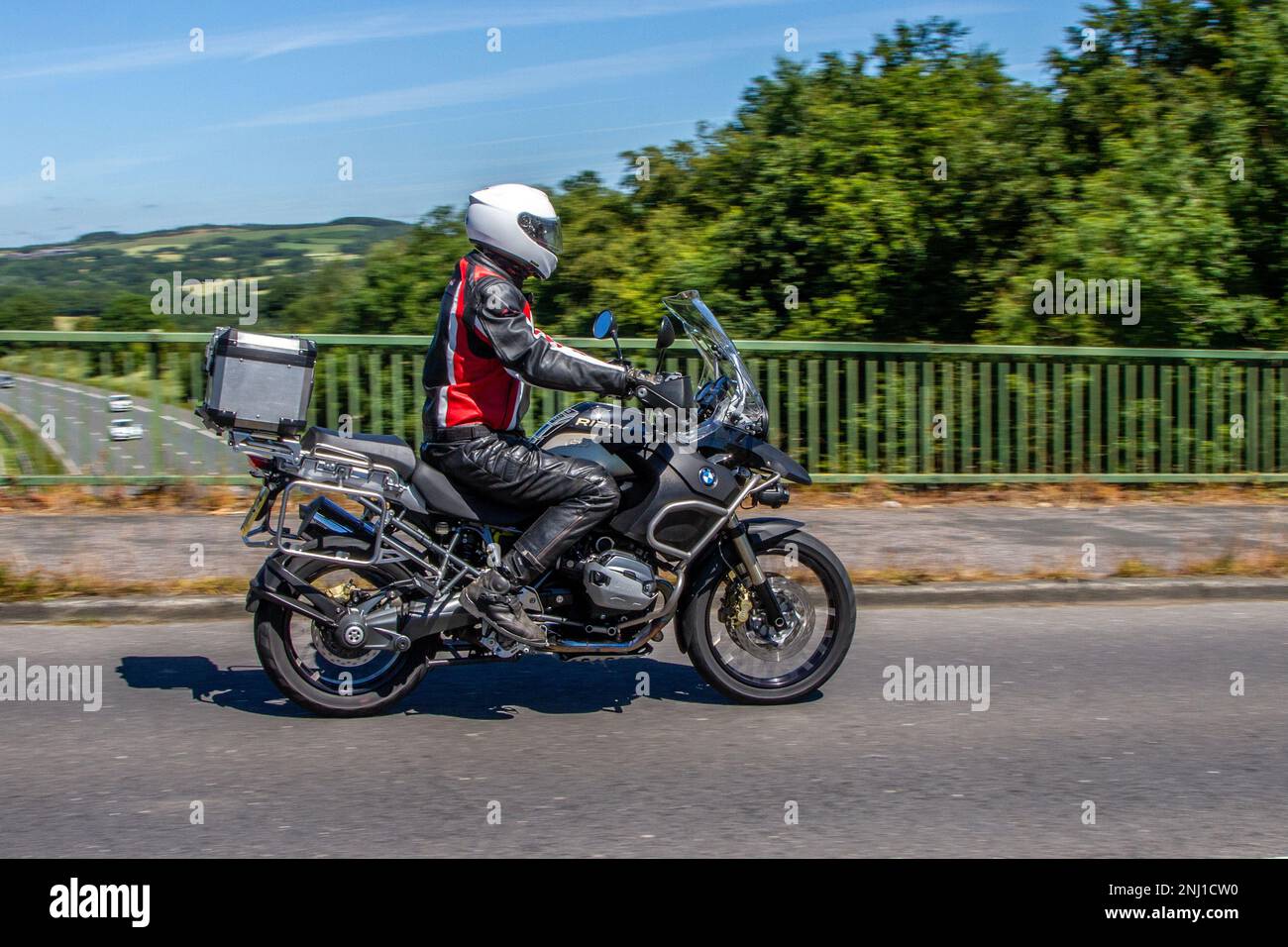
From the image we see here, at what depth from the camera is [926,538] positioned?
10250 mm

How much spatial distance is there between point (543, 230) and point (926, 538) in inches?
Result: 211

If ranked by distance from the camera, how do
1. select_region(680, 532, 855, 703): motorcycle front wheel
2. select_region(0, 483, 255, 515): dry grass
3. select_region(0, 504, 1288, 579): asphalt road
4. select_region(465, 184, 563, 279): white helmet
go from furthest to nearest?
select_region(0, 483, 255, 515): dry grass, select_region(0, 504, 1288, 579): asphalt road, select_region(680, 532, 855, 703): motorcycle front wheel, select_region(465, 184, 563, 279): white helmet

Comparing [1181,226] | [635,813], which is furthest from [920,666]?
[1181,226]

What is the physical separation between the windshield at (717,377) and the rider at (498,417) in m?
0.42

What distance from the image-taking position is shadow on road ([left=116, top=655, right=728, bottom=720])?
6137 millimetres

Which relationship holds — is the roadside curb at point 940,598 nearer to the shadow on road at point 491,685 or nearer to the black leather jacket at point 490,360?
the shadow on road at point 491,685

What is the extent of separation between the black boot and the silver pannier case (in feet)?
3.23

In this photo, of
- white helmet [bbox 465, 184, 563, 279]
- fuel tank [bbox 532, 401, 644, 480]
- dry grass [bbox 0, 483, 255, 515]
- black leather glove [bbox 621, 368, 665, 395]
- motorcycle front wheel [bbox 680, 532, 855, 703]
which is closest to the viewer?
black leather glove [bbox 621, 368, 665, 395]

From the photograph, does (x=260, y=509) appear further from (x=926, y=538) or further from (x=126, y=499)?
(x=126, y=499)

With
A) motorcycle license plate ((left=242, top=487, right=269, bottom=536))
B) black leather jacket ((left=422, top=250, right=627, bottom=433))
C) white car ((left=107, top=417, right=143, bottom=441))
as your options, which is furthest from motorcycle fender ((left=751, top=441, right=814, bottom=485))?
white car ((left=107, top=417, right=143, bottom=441))

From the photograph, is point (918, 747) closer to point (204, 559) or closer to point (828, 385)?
point (204, 559)

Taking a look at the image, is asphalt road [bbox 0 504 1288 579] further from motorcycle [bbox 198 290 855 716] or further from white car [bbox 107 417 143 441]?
motorcycle [bbox 198 290 855 716]

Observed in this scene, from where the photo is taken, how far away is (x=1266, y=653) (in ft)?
24.2
